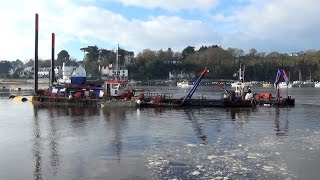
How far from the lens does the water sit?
20250mm

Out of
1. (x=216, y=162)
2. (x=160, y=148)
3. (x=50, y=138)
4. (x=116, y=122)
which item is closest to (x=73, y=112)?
(x=116, y=122)

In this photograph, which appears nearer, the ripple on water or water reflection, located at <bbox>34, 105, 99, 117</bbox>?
the ripple on water

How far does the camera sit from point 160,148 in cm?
2658

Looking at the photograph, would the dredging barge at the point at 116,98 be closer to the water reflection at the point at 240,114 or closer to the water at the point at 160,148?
the water reflection at the point at 240,114

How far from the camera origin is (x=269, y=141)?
96.5 ft

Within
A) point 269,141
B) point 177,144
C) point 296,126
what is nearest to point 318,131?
point 296,126

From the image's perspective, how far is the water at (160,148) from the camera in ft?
66.4

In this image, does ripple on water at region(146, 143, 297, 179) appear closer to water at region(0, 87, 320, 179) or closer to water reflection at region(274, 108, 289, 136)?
water at region(0, 87, 320, 179)

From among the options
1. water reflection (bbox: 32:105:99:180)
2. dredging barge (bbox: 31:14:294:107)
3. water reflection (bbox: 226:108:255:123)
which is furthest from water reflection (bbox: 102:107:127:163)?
water reflection (bbox: 226:108:255:123)

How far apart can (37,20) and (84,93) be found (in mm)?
20426

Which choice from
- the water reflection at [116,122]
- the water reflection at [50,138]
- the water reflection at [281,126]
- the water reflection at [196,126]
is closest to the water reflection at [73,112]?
the water reflection at [50,138]

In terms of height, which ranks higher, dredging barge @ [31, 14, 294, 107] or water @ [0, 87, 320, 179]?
dredging barge @ [31, 14, 294, 107]

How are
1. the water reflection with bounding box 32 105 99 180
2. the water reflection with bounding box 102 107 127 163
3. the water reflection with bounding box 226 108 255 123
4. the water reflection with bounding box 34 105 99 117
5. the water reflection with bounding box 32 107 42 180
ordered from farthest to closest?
the water reflection with bounding box 34 105 99 117 < the water reflection with bounding box 226 108 255 123 < the water reflection with bounding box 102 107 127 163 < the water reflection with bounding box 32 105 99 180 < the water reflection with bounding box 32 107 42 180

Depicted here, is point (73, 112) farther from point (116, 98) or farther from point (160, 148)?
point (160, 148)
